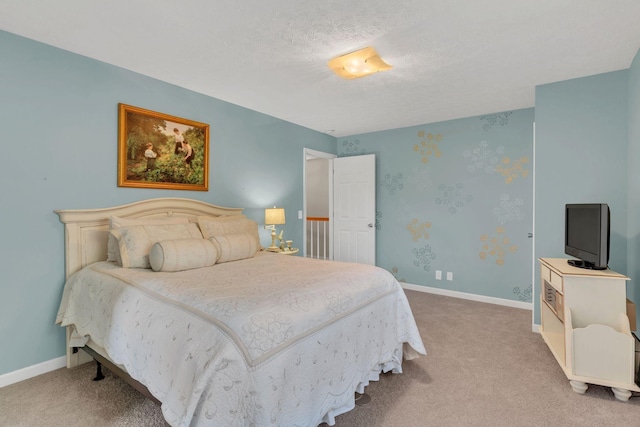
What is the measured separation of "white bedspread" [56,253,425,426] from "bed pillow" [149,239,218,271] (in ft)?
0.26

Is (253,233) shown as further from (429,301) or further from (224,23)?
(429,301)

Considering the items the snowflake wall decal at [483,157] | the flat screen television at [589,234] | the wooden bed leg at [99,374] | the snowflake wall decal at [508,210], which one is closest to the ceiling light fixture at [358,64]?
the flat screen television at [589,234]

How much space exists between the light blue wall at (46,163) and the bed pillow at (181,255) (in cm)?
81

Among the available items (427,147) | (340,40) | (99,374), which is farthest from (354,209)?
(99,374)

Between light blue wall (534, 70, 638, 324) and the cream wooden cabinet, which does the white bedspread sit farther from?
light blue wall (534, 70, 638, 324)

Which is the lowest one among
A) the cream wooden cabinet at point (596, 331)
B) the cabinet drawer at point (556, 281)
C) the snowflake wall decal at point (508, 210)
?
the cream wooden cabinet at point (596, 331)

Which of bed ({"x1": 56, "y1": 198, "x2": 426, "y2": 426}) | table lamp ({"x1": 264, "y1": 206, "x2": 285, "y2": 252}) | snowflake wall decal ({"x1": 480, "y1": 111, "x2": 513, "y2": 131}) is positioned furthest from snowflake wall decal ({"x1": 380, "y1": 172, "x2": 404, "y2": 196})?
bed ({"x1": 56, "y1": 198, "x2": 426, "y2": 426})

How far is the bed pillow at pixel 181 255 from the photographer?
2143mm

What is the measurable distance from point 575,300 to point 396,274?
267 cm

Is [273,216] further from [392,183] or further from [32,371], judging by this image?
[32,371]

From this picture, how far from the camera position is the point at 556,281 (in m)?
2.27

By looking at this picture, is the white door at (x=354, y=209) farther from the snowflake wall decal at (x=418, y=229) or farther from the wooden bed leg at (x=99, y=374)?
the wooden bed leg at (x=99, y=374)

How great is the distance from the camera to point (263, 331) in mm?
1306

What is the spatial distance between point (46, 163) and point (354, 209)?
3.67 meters
